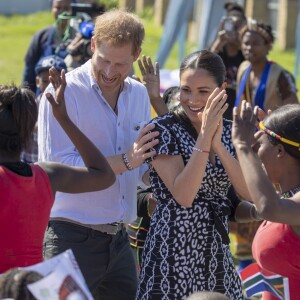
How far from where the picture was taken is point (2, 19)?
3488 cm

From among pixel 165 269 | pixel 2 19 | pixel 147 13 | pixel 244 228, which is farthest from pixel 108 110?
pixel 2 19

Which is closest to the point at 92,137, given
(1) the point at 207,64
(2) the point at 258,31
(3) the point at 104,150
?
(3) the point at 104,150

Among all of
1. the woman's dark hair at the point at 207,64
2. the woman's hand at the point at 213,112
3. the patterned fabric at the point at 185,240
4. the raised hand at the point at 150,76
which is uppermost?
the woman's dark hair at the point at 207,64

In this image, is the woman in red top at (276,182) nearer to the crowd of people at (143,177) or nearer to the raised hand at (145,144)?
the crowd of people at (143,177)

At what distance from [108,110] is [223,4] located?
7.82 meters

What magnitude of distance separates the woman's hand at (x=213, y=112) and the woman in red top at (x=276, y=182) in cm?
20

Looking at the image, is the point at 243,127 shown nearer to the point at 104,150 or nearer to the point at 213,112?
the point at 213,112

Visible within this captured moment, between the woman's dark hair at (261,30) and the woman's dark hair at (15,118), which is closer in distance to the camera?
the woman's dark hair at (15,118)

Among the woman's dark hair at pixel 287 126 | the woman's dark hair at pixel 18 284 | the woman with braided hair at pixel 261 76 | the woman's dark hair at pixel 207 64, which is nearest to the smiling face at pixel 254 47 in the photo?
the woman with braided hair at pixel 261 76

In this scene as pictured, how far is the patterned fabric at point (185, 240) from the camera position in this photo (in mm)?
4164

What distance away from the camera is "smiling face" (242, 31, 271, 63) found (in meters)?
8.46

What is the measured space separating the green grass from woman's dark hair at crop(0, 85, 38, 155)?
1296cm

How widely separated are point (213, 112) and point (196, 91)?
280 millimetres

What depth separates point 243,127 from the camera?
369 centimetres
